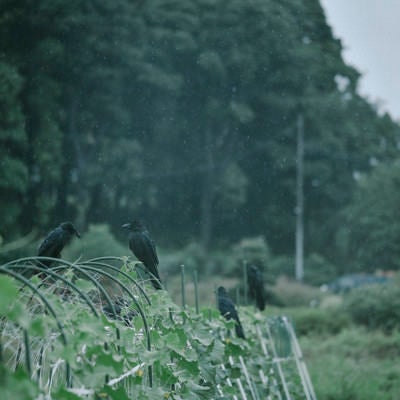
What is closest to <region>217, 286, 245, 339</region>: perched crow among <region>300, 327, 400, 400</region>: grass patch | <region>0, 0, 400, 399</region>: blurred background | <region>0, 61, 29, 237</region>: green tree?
<region>300, 327, 400, 400</region>: grass patch

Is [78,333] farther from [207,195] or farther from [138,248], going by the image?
[207,195]

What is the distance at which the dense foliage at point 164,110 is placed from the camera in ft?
62.4

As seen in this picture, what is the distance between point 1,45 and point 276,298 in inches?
347

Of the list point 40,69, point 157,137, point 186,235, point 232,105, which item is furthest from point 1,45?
point 186,235

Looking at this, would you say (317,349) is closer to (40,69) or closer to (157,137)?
(40,69)

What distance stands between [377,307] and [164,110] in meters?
12.3

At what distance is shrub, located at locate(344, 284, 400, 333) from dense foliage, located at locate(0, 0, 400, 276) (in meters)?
6.91

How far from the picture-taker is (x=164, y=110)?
2359 cm

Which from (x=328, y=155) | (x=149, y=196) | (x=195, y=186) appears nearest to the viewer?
(x=149, y=196)

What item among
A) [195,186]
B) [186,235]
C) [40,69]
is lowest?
[186,235]

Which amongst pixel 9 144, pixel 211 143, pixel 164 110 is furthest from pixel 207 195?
pixel 9 144

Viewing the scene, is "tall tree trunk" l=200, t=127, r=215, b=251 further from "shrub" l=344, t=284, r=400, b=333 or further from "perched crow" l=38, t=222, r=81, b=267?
"perched crow" l=38, t=222, r=81, b=267

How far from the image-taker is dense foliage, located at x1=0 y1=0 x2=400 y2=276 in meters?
19.0

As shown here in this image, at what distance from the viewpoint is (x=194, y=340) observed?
141 inches
